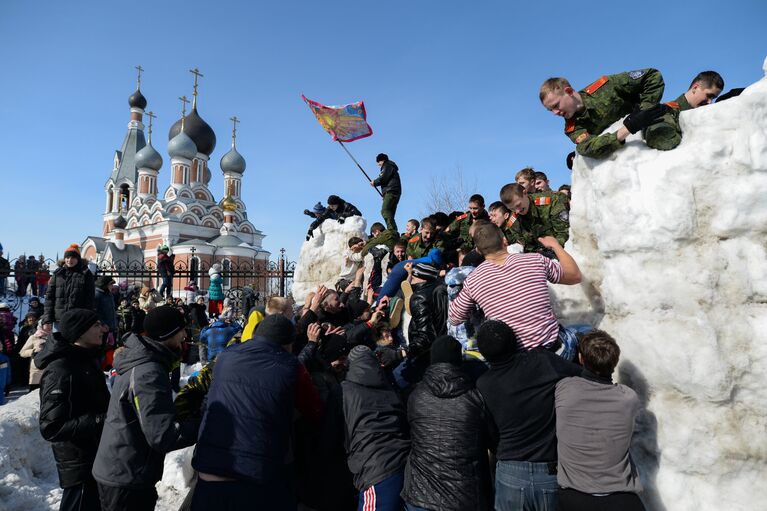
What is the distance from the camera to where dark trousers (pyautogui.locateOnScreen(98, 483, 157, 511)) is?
2684 mm

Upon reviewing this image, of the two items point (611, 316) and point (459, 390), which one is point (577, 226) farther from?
point (459, 390)

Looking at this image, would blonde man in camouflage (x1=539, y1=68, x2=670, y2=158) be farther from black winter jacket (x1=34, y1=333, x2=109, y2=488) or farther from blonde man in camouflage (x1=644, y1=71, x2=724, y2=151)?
black winter jacket (x1=34, y1=333, x2=109, y2=488)

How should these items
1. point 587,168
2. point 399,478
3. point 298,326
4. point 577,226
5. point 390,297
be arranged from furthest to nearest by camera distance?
point 390,297, point 298,326, point 577,226, point 587,168, point 399,478

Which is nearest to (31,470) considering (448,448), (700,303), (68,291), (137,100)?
(68,291)

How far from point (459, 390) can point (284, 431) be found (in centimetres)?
100

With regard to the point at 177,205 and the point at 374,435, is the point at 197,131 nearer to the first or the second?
the point at 177,205

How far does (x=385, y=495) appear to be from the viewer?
266 centimetres

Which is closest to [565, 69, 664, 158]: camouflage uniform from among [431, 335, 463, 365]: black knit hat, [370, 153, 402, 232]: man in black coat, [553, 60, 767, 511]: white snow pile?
[553, 60, 767, 511]: white snow pile

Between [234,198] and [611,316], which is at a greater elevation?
[234,198]

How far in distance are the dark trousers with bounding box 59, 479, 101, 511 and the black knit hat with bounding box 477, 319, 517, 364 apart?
8.62 feet

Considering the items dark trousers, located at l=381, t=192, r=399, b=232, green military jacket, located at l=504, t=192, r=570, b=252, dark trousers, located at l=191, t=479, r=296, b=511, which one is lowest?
dark trousers, located at l=191, t=479, r=296, b=511

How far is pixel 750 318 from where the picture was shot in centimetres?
245

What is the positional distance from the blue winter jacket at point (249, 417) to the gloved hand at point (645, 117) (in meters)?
2.39

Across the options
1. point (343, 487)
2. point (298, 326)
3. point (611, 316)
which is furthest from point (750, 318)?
point (298, 326)
